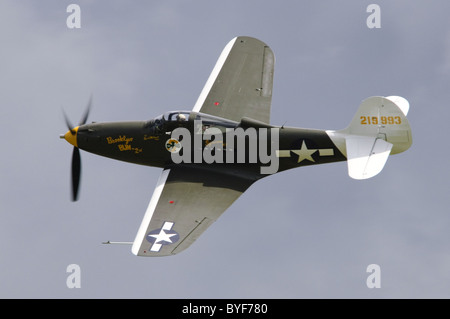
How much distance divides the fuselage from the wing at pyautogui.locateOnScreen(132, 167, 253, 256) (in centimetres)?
43

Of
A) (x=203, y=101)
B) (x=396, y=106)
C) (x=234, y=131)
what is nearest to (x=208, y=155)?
(x=234, y=131)

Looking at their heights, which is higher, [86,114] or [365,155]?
[86,114]

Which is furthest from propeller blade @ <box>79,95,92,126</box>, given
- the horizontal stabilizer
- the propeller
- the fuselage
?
the horizontal stabilizer

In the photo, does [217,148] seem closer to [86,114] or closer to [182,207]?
[182,207]

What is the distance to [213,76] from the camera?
106 ft

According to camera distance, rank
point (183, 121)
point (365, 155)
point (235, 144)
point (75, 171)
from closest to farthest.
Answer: point (365, 155) < point (235, 144) < point (183, 121) < point (75, 171)

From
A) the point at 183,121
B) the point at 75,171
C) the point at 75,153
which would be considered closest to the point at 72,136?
the point at 75,153

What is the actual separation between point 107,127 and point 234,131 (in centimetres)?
395

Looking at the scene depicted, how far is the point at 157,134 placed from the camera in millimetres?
29312

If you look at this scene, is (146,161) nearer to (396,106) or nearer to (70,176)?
(70,176)

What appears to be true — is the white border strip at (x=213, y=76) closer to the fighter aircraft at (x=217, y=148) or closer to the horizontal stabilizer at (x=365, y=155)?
the fighter aircraft at (x=217, y=148)

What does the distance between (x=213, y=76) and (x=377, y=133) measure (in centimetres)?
649

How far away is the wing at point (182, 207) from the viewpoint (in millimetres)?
25969

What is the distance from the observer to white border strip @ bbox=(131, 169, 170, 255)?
26.0m
